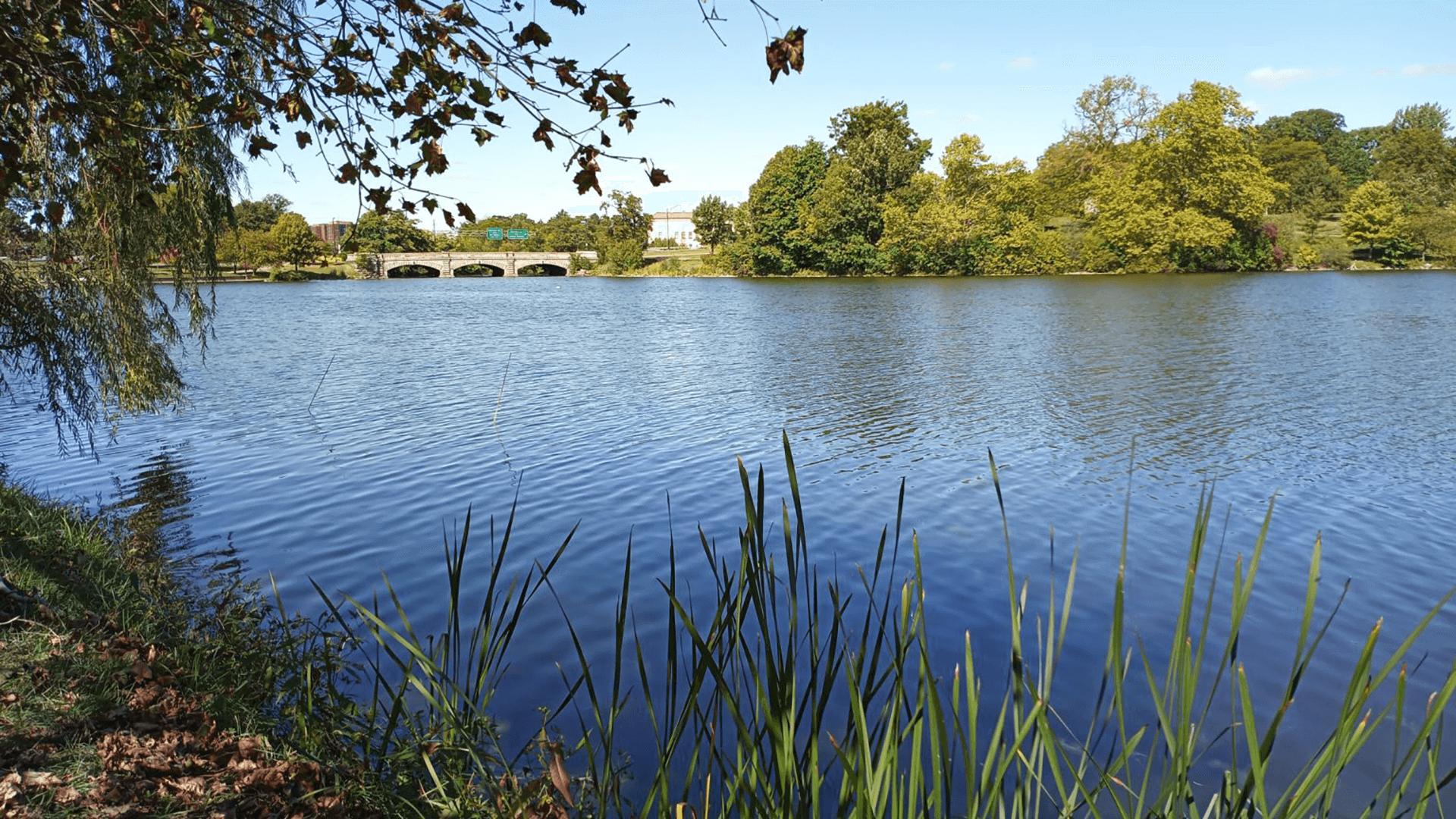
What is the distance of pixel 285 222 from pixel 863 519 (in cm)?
8034

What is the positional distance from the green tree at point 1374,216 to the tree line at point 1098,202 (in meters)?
0.09

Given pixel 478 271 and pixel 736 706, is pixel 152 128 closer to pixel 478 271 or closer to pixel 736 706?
pixel 736 706

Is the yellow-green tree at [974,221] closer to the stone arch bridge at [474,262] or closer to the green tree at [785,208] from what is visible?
the green tree at [785,208]

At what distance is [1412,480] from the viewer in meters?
9.86

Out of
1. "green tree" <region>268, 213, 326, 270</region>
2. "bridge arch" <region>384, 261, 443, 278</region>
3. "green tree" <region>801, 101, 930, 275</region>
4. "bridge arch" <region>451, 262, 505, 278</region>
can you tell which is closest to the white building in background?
"bridge arch" <region>451, 262, 505, 278</region>

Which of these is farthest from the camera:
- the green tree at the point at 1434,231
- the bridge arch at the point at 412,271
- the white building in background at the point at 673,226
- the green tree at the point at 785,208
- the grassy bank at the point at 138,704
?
the white building in background at the point at 673,226

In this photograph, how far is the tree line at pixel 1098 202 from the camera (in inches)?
2147

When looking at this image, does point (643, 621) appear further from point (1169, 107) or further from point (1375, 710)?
point (1169, 107)

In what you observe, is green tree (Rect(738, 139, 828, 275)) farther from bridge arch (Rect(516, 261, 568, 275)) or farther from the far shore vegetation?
bridge arch (Rect(516, 261, 568, 275))

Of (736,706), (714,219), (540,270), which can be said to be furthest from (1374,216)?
(540,270)

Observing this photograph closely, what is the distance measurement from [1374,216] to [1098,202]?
17078 millimetres

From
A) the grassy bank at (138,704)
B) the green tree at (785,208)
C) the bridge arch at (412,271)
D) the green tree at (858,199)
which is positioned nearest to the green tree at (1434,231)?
the green tree at (858,199)

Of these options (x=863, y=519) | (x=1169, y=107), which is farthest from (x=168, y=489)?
(x=1169, y=107)

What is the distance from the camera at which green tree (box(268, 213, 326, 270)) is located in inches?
3068
